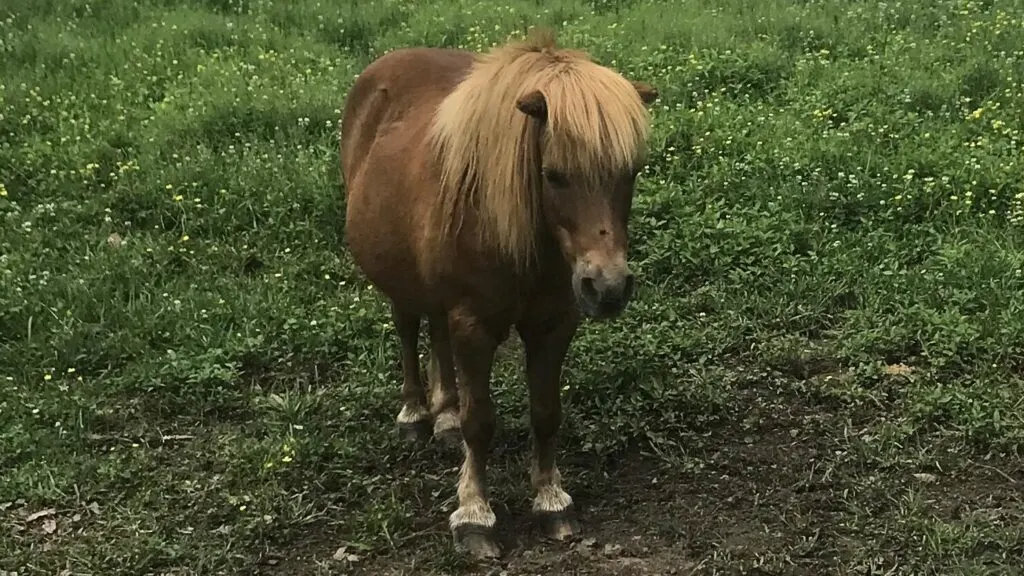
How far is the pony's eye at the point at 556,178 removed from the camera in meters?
3.16

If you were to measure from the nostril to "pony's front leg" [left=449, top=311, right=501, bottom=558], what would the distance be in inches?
22.8

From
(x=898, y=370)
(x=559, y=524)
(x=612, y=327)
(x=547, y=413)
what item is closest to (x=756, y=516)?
(x=559, y=524)

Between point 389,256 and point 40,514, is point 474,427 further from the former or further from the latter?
point 40,514

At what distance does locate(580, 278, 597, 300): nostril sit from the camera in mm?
3074

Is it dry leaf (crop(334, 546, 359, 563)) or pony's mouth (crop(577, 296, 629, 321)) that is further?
dry leaf (crop(334, 546, 359, 563))

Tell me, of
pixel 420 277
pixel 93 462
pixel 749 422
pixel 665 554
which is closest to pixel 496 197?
pixel 420 277

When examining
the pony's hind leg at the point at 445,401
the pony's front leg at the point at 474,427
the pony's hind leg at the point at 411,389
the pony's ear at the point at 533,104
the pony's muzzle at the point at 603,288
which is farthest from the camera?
the pony's hind leg at the point at 411,389

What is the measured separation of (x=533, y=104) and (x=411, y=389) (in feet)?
6.05

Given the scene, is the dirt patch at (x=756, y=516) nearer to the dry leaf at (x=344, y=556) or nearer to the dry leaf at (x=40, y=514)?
the dry leaf at (x=344, y=556)

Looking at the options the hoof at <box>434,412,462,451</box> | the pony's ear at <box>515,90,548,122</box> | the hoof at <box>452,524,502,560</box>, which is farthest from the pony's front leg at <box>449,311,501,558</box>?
the pony's ear at <box>515,90,548,122</box>

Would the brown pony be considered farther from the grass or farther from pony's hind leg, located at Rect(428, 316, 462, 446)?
the grass

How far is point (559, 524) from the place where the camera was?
387 centimetres

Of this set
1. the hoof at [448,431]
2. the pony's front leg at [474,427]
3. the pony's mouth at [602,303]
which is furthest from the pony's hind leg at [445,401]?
the pony's mouth at [602,303]

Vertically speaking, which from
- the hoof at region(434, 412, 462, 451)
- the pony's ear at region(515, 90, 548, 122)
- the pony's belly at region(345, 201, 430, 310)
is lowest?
the hoof at region(434, 412, 462, 451)
